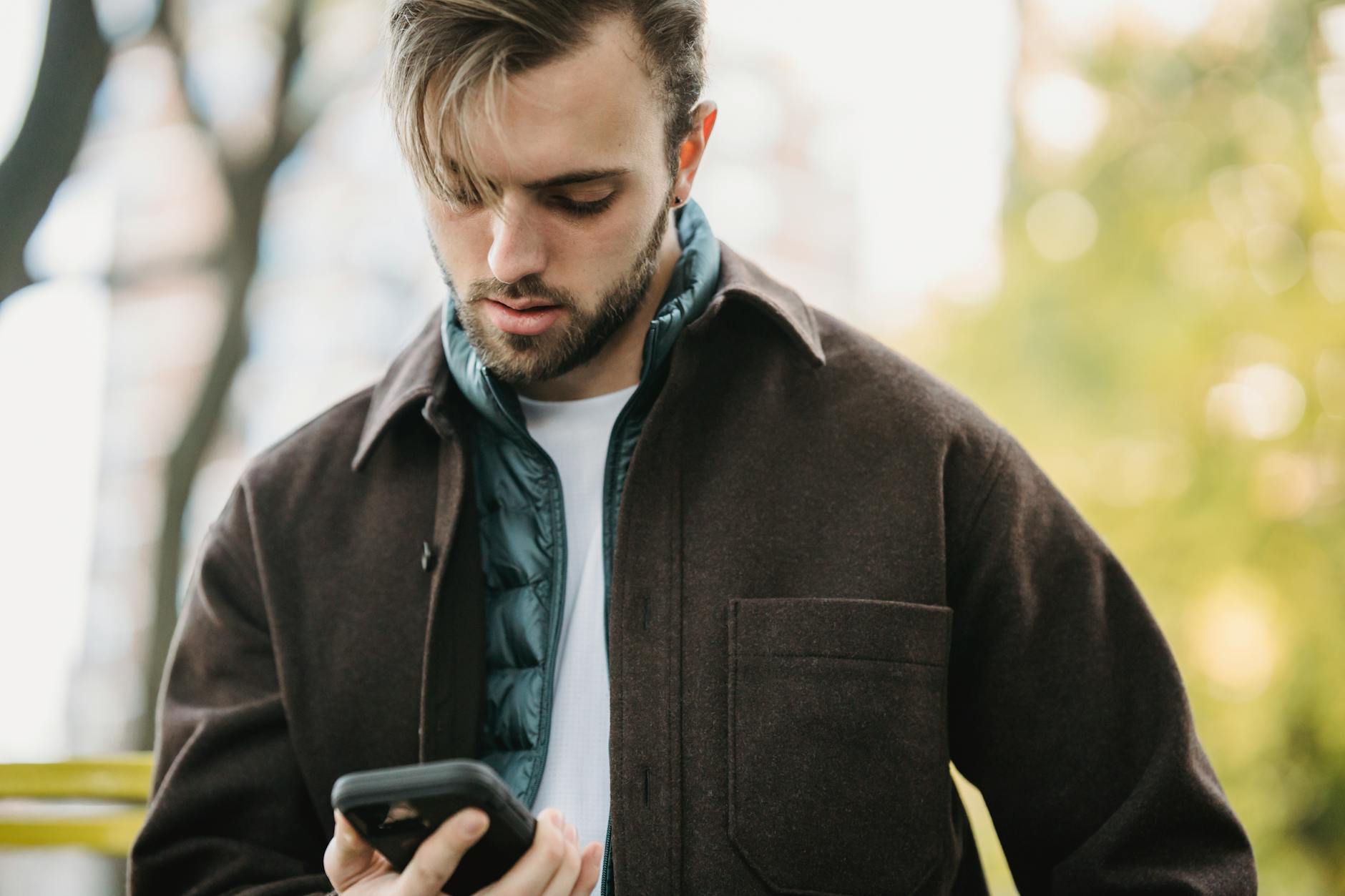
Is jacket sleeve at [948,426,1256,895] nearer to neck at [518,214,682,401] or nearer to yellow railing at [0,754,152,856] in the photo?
neck at [518,214,682,401]

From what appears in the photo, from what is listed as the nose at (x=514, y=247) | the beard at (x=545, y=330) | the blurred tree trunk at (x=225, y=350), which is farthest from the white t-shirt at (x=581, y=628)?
the blurred tree trunk at (x=225, y=350)

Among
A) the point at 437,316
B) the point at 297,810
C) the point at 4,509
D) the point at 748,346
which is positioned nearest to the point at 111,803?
the point at 297,810

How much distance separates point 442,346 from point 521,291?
35 cm

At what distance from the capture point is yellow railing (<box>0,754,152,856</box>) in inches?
93.0

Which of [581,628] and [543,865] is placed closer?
[543,865]

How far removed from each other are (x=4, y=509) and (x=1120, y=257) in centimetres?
825

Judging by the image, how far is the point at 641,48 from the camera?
1.94 metres

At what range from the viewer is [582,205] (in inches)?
74.5

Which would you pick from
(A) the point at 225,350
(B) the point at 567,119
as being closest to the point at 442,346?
(B) the point at 567,119

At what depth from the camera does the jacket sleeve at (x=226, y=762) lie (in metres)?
1.96

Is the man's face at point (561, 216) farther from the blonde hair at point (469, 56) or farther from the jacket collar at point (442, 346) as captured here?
the jacket collar at point (442, 346)

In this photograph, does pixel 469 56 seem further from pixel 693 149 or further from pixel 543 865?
pixel 543 865

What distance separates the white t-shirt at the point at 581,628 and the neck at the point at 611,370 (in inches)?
0.7

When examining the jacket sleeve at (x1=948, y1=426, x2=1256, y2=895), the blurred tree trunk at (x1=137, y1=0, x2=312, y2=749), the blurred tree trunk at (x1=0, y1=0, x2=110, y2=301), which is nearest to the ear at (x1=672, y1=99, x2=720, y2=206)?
the jacket sleeve at (x1=948, y1=426, x2=1256, y2=895)
